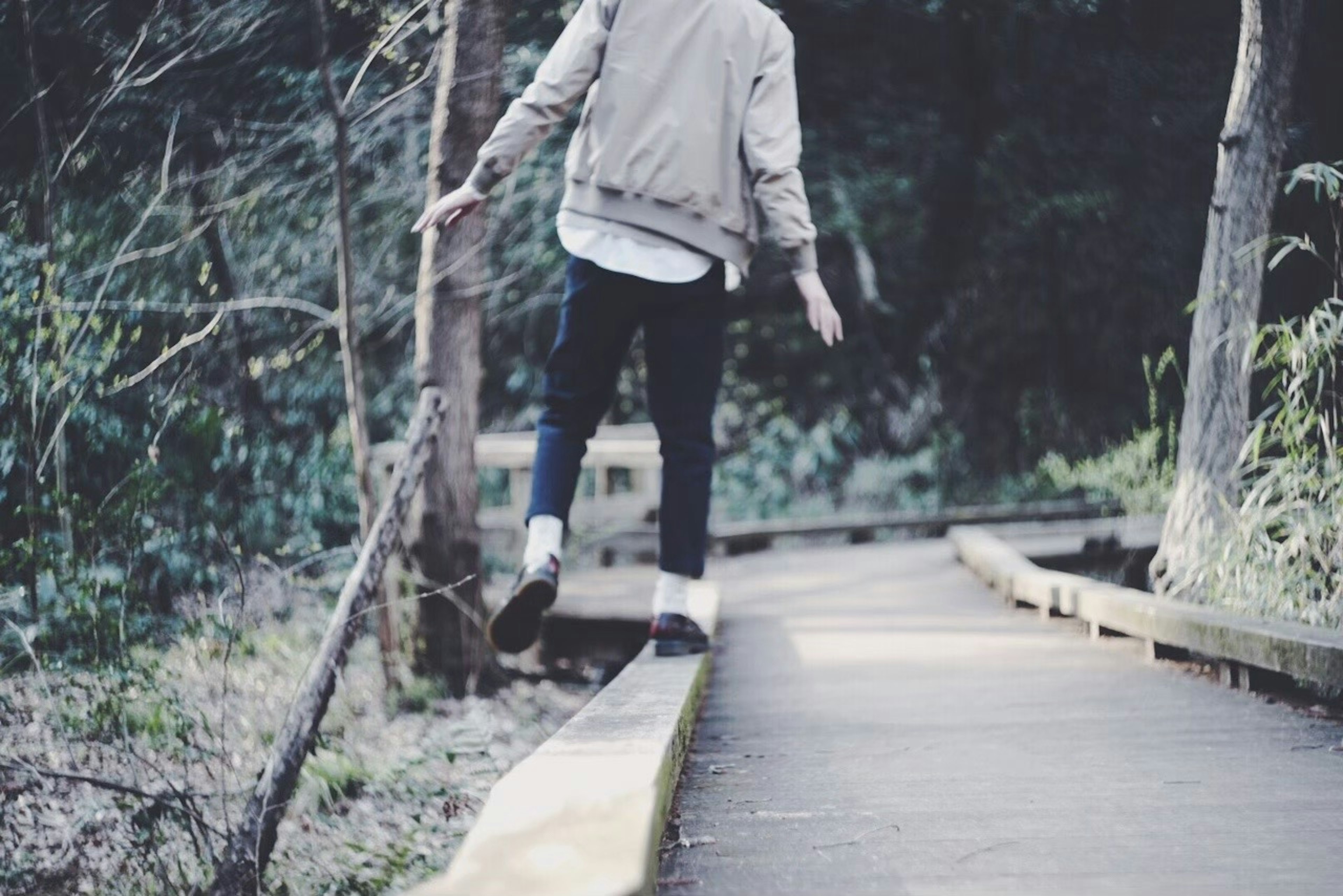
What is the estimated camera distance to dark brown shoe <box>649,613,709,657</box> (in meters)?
3.17

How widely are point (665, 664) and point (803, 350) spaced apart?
961 centimetres

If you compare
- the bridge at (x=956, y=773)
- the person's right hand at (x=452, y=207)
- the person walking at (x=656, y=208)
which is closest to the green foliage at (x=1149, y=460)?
the bridge at (x=956, y=773)

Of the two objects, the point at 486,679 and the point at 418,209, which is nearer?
the point at 486,679

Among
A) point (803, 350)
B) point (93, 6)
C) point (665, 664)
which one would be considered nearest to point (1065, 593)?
point (665, 664)

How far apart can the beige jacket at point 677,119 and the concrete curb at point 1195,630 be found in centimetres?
144

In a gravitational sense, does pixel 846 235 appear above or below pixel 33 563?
above

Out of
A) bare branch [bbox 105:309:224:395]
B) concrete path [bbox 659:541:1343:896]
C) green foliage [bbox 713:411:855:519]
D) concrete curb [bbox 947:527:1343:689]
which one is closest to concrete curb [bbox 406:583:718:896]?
concrete path [bbox 659:541:1343:896]

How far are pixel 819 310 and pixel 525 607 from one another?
1.06m

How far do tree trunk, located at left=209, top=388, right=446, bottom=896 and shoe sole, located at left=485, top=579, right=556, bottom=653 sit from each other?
603 mm

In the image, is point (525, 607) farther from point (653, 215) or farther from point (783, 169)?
point (783, 169)

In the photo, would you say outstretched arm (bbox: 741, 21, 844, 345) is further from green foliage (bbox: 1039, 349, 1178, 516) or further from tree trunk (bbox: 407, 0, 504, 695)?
tree trunk (bbox: 407, 0, 504, 695)

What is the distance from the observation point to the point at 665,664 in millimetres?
2963

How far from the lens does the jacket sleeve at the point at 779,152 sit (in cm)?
284

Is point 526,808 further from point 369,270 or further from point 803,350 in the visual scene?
point 803,350
